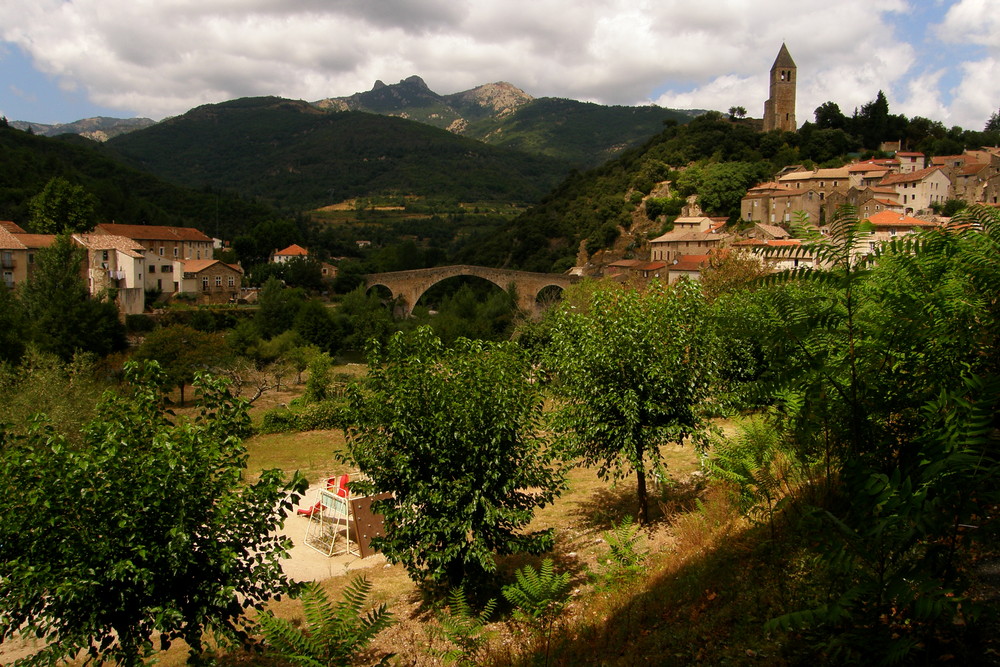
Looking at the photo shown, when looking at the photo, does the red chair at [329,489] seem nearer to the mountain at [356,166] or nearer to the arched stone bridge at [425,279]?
the arched stone bridge at [425,279]

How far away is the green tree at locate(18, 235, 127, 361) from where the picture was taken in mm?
34594

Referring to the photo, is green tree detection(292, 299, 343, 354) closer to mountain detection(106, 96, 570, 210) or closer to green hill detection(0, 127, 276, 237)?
green hill detection(0, 127, 276, 237)

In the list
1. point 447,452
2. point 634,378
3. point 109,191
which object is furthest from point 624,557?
point 109,191

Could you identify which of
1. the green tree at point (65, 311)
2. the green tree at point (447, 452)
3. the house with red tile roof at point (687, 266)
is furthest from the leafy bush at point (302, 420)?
the house with red tile roof at point (687, 266)

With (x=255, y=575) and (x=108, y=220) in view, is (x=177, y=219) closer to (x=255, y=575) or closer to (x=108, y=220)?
→ (x=108, y=220)

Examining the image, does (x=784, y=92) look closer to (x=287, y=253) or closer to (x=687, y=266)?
(x=687, y=266)

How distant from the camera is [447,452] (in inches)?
314

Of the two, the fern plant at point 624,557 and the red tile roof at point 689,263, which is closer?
the fern plant at point 624,557

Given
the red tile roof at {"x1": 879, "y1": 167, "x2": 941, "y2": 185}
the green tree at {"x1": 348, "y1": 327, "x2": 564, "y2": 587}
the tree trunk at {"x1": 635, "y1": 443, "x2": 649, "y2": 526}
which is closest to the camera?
the green tree at {"x1": 348, "y1": 327, "x2": 564, "y2": 587}

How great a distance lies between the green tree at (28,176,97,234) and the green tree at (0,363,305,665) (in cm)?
5281

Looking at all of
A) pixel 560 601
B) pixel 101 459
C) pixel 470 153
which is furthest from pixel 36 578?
pixel 470 153

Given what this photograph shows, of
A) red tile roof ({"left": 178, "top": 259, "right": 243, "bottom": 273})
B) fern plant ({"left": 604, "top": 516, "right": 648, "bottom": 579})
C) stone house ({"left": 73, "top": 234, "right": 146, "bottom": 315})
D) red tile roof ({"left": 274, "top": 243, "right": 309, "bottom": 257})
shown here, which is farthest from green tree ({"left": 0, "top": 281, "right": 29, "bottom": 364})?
red tile roof ({"left": 274, "top": 243, "right": 309, "bottom": 257})

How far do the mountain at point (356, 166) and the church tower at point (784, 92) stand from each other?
81226mm

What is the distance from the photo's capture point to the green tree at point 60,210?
5031 centimetres
